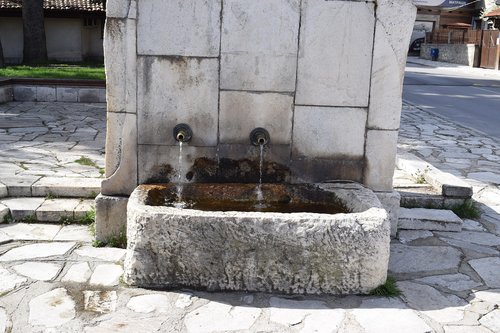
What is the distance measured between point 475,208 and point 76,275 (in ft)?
12.9

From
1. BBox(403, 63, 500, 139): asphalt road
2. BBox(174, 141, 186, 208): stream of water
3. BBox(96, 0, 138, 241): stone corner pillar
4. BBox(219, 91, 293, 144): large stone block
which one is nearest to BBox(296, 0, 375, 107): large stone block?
BBox(219, 91, 293, 144): large stone block

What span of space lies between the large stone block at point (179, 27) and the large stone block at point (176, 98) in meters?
0.08

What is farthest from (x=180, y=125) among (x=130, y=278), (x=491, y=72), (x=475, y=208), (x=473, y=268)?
(x=491, y=72)

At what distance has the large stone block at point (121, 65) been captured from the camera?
4.43 metres

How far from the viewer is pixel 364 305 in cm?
372

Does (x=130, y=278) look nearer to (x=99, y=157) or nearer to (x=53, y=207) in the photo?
(x=53, y=207)

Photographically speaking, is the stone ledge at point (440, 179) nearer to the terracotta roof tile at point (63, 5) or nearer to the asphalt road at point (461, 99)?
the asphalt road at point (461, 99)

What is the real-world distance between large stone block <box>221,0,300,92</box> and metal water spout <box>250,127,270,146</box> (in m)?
0.33

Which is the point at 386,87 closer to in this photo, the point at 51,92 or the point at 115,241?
the point at 115,241

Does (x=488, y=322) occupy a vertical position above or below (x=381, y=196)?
below

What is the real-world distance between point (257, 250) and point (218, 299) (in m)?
0.40

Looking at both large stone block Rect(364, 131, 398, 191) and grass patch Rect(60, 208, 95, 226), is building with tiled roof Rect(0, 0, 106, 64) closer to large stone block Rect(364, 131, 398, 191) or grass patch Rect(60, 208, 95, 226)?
grass patch Rect(60, 208, 95, 226)

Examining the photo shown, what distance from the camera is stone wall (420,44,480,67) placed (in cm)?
3294

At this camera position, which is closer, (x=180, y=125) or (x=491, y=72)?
(x=180, y=125)
